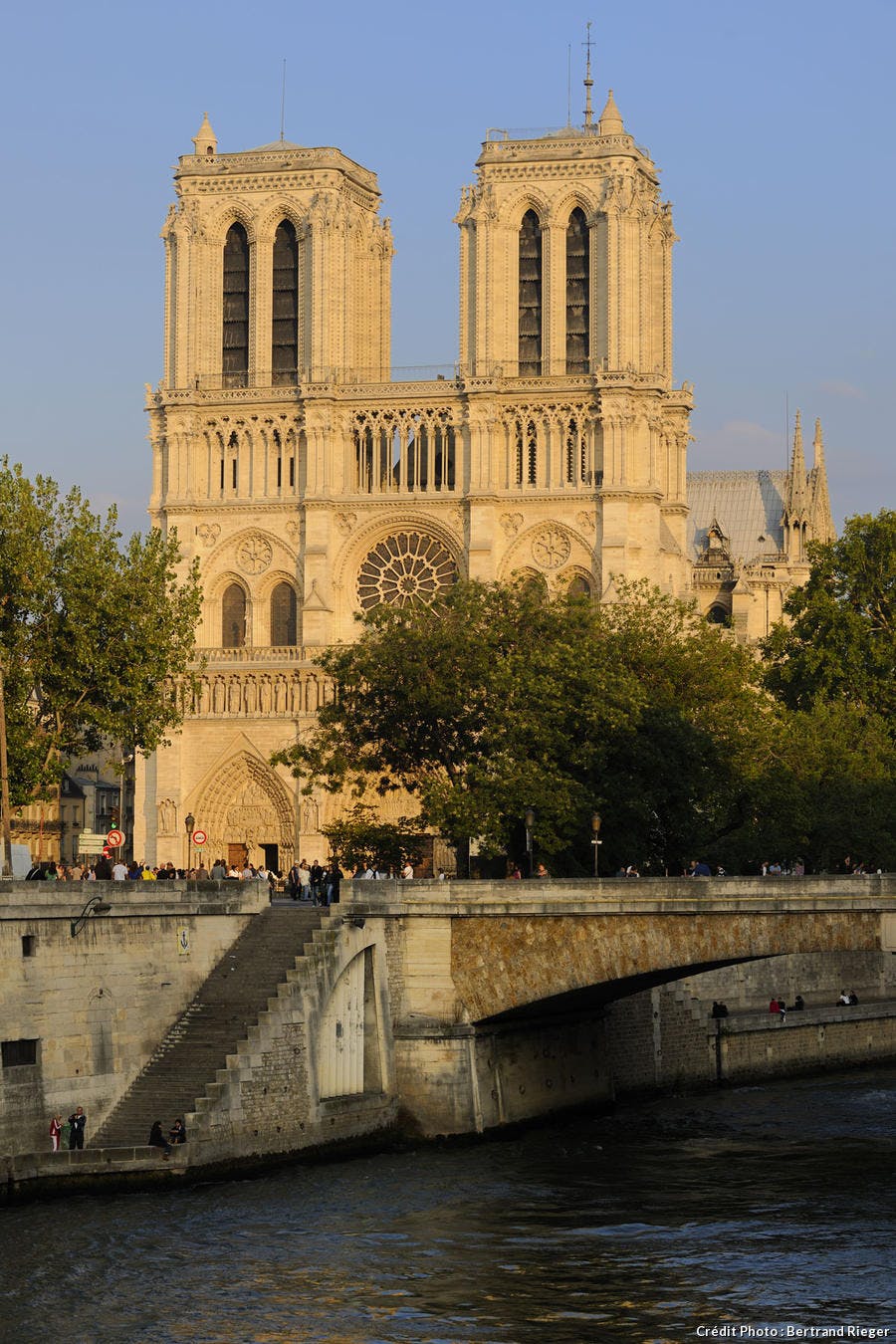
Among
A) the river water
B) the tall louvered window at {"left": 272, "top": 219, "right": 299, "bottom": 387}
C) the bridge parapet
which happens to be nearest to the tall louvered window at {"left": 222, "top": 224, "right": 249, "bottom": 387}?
the tall louvered window at {"left": 272, "top": 219, "right": 299, "bottom": 387}

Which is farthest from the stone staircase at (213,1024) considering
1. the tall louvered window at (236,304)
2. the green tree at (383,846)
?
the tall louvered window at (236,304)

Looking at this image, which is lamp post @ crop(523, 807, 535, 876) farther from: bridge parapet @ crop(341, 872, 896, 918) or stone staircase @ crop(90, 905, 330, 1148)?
stone staircase @ crop(90, 905, 330, 1148)

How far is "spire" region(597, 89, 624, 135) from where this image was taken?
8881cm

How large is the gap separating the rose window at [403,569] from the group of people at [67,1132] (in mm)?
49458

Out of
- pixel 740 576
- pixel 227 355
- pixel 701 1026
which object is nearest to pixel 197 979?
pixel 701 1026

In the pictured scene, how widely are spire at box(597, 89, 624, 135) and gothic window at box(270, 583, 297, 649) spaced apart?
20925 mm

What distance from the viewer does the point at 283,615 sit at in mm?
90312

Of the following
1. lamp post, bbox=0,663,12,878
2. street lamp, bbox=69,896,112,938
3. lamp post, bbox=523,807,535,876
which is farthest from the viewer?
lamp post, bbox=523,807,535,876

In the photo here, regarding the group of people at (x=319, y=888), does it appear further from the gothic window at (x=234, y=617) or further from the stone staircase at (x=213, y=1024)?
the gothic window at (x=234, y=617)

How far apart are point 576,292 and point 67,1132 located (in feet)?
180

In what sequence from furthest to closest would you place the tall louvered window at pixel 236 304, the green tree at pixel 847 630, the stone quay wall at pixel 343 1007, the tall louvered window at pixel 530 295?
the tall louvered window at pixel 236 304 → the tall louvered window at pixel 530 295 → the green tree at pixel 847 630 → the stone quay wall at pixel 343 1007

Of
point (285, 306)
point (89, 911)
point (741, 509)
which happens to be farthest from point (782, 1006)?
point (741, 509)

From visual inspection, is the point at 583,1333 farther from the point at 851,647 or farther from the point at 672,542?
the point at 672,542

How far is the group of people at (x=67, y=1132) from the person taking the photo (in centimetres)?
3928
